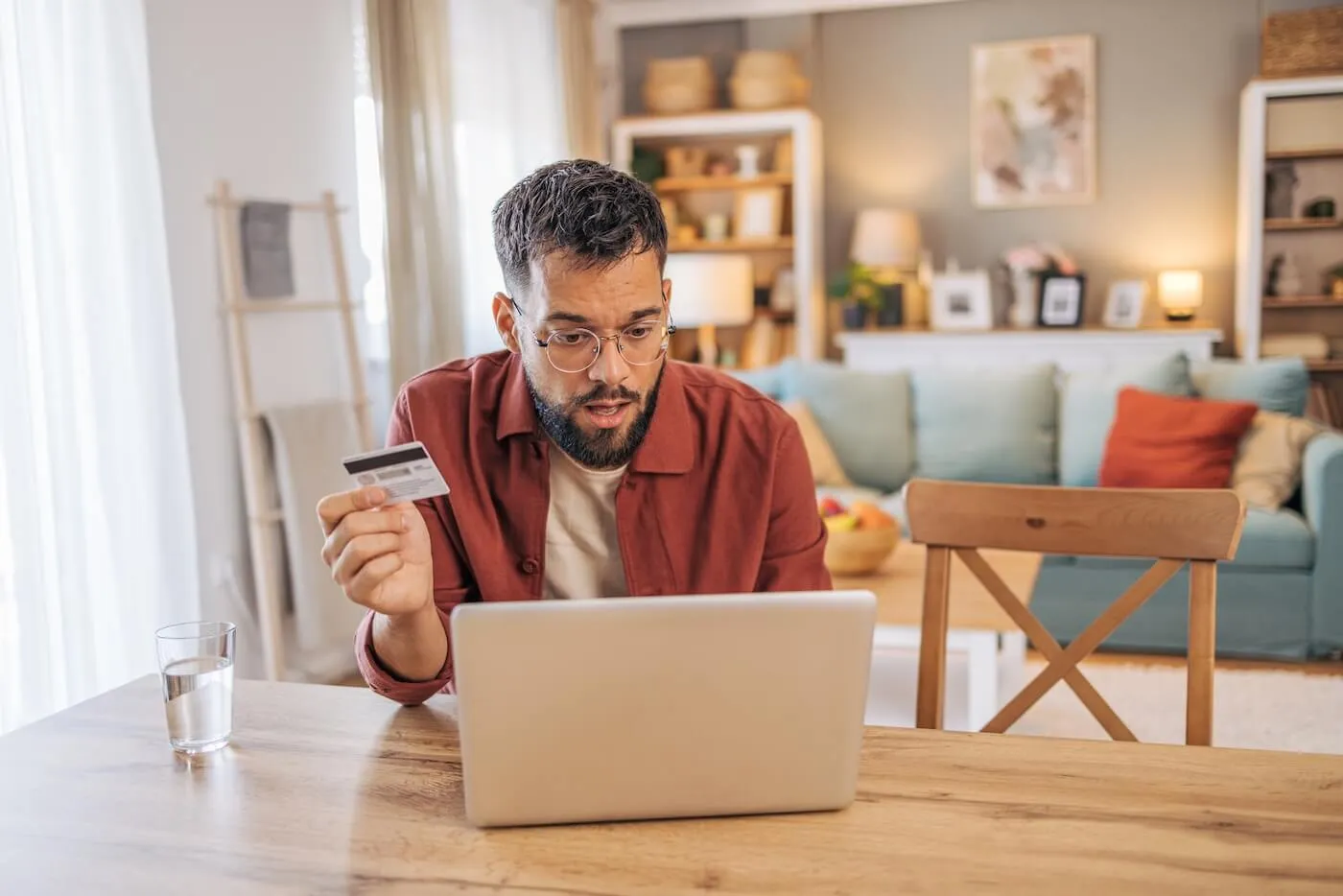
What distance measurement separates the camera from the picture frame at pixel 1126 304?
543 cm

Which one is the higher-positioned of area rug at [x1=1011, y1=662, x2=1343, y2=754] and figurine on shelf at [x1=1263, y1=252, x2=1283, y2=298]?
figurine on shelf at [x1=1263, y1=252, x2=1283, y2=298]

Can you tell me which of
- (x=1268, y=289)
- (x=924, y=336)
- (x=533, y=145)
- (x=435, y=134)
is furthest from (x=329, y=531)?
(x=1268, y=289)

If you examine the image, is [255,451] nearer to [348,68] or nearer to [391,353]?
[391,353]

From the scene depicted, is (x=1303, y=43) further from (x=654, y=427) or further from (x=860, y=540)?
(x=654, y=427)

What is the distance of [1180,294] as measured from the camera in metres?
5.34

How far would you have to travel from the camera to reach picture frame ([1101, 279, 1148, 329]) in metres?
5.43

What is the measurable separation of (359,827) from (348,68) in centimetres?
330

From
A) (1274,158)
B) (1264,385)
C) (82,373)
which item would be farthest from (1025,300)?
(82,373)

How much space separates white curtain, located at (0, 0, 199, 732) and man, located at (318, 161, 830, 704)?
1335 mm

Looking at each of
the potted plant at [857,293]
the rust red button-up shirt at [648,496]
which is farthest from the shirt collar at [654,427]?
the potted plant at [857,293]

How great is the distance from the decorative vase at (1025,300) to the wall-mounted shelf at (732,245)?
3.44 ft

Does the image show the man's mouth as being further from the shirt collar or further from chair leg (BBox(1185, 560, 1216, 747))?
chair leg (BBox(1185, 560, 1216, 747))

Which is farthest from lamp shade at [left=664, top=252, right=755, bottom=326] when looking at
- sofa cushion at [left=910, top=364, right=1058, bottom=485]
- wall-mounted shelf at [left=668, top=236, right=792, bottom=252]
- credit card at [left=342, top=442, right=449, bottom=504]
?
credit card at [left=342, top=442, right=449, bottom=504]

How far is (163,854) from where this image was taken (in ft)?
3.13
